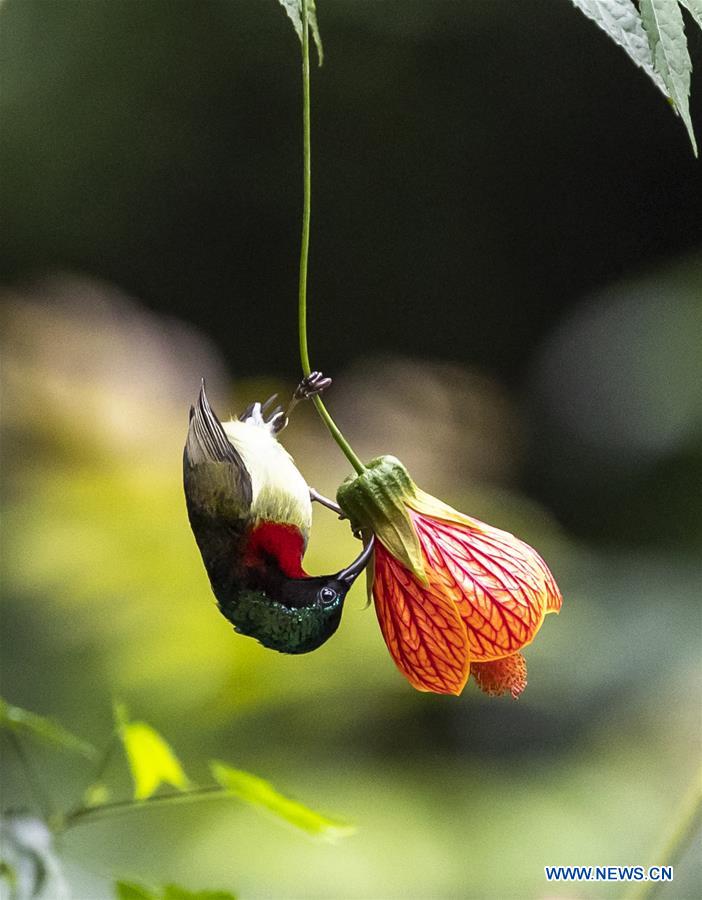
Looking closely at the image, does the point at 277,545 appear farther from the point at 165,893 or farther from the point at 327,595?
the point at 165,893

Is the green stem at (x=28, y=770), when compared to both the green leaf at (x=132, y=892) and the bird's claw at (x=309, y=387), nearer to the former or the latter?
the green leaf at (x=132, y=892)

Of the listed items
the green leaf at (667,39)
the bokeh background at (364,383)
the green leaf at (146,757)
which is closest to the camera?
the green leaf at (667,39)

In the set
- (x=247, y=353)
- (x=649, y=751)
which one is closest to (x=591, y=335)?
(x=247, y=353)

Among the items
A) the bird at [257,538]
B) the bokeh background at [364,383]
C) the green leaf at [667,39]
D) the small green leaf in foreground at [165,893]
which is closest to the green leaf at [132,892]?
the small green leaf in foreground at [165,893]

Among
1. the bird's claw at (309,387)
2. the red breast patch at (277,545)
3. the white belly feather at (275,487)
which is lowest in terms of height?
the red breast patch at (277,545)

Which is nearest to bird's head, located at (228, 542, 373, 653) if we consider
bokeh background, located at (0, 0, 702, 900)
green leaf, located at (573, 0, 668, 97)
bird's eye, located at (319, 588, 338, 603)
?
bird's eye, located at (319, 588, 338, 603)

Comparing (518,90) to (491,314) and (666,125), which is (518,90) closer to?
(666,125)
